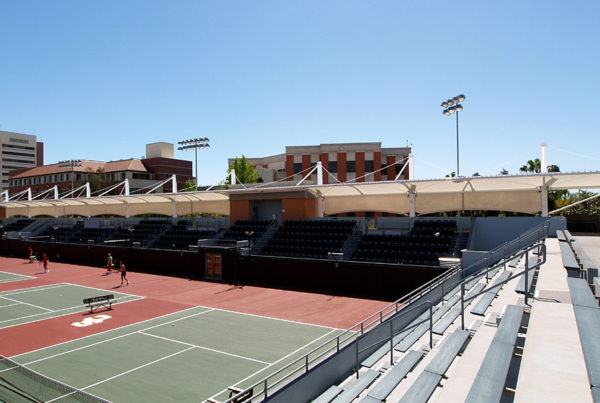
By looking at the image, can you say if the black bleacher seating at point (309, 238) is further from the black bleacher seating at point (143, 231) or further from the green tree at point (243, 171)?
the green tree at point (243, 171)

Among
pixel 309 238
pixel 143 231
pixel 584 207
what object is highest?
pixel 584 207

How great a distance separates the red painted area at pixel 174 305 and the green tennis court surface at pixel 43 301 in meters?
1.14

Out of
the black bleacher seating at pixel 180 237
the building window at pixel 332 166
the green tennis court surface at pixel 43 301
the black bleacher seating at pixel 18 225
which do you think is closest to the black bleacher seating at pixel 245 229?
the black bleacher seating at pixel 180 237

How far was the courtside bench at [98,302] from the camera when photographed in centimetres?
2206

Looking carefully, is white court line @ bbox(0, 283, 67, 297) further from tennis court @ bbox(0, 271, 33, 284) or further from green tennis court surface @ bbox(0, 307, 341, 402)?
green tennis court surface @ bbox(0, 307, 341, 402)

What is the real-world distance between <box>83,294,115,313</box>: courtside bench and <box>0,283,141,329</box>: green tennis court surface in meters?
0.90

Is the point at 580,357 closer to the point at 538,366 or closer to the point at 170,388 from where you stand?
the point at 538,366

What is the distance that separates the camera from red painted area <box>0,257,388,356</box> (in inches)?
736

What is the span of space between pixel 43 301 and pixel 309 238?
19.0m

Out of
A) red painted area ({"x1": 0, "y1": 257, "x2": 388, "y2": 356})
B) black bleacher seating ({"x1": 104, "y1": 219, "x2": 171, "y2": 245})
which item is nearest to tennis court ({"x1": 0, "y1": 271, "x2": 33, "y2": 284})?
red painted area ({"x1": 0, "y1": 257, "x2": 388, "y2": 356})

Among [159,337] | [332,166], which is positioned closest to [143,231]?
[159,337]

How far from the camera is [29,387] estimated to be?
35.7 ft

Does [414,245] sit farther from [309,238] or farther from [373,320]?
[373,320]

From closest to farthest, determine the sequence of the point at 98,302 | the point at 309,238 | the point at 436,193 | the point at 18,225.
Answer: the point at 98,302
the point at 309,238
the point at 436,193
the point at 18,225
